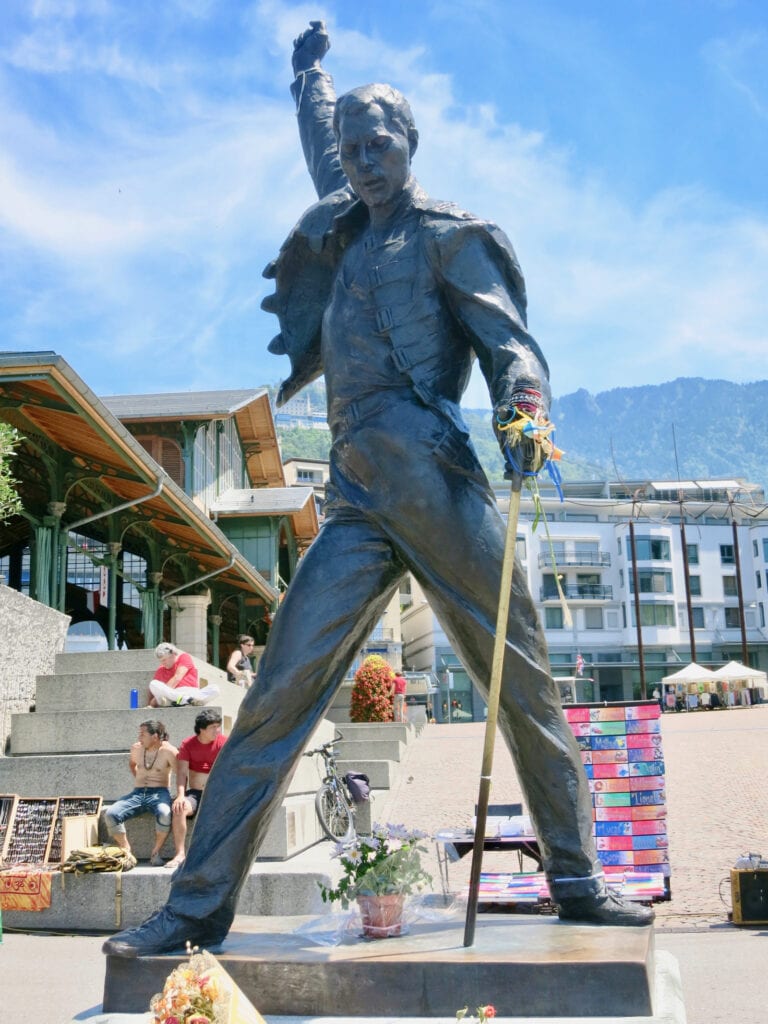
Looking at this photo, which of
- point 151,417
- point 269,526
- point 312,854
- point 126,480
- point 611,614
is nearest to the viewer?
point 312,854

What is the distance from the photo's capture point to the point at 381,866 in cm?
383

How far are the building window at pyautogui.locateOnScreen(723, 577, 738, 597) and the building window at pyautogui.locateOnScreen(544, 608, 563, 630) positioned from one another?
1021 cm

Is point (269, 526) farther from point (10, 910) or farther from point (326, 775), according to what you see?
point (10, 910)

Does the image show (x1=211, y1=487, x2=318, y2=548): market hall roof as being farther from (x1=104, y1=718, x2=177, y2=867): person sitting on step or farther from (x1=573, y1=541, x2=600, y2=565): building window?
(x1=573, y1=541, x2=600, y2=565): building window

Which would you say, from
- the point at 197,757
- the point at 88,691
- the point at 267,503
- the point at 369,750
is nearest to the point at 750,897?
the point at 197,757

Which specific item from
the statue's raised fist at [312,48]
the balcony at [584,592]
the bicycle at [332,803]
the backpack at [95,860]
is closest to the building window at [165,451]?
the bicycle at [332,803]

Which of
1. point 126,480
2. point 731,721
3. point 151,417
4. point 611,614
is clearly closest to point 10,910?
point 126,480

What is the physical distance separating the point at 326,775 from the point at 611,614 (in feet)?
190

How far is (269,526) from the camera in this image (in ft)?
92.0

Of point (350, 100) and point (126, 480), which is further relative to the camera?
point (126, 480)

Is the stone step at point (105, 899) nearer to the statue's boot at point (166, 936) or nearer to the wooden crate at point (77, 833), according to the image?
the wooden crate at point (77, 833)

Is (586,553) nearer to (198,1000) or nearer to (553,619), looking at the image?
(553,619)

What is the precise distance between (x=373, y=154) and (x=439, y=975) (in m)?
2.67

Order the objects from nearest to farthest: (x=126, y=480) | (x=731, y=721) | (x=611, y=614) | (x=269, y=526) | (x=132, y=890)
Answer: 1. (x=132, y=890)
2. (x=126, y=480)
3. (x=269, y=526)
4. (x=731, y=721)
5. (x=611, y=614)
